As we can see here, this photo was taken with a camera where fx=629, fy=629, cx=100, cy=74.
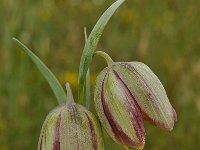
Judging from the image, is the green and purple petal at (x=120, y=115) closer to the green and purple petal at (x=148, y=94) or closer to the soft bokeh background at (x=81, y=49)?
the green and purple petal at (x=148, y=94)

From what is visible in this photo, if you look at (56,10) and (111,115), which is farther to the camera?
(56,10)

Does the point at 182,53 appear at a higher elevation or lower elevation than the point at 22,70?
lower

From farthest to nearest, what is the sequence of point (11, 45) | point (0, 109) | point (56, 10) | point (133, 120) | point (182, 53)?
point (56, 10), point (182, 53), point (11, 45), point (0, 109), point (133, 120)

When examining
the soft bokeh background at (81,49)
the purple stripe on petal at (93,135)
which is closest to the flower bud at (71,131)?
the purple stripe on petal at (93,135)

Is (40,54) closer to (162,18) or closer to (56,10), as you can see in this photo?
(56,10)

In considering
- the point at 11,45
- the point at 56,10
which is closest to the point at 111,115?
the point at 11,45
